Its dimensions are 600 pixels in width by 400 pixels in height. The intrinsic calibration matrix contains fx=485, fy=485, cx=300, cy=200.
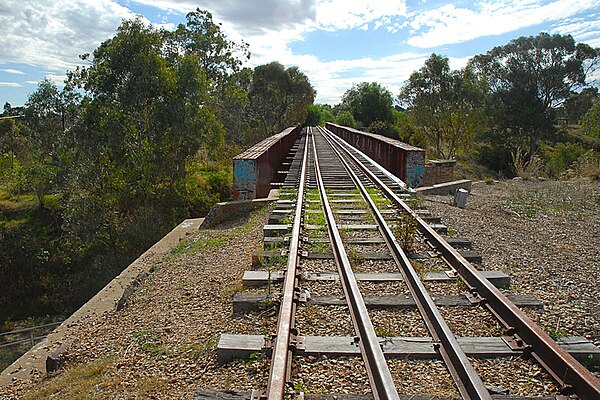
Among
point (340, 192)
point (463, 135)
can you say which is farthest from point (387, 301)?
point (463, 135)

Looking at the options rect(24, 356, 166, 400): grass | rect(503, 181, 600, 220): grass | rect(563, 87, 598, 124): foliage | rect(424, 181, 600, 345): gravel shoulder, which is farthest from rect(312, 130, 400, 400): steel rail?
rect(563, 87, 598, 124): foliage

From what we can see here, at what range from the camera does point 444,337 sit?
3.44m

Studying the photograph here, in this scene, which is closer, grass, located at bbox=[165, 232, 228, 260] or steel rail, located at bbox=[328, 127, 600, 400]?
steel rail, located at bbox=[328, 127, 600, 400]

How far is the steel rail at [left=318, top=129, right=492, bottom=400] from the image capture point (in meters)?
2.85

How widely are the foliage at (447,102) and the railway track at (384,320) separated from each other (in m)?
28.0

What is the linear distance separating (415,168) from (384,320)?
8090 mm

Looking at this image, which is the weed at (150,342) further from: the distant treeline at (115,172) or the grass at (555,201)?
the distant treeline at (115,172)

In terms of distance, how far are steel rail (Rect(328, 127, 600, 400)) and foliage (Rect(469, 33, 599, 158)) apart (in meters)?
38.6

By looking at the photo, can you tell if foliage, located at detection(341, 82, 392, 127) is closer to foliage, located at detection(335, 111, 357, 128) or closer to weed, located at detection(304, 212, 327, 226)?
foliage, located at detection(335, 111, 357, 128)

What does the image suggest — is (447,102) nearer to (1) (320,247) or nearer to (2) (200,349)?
(1) (320,247)

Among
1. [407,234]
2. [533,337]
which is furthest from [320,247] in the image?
[533,337]

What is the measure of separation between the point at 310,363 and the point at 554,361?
61.8 inches

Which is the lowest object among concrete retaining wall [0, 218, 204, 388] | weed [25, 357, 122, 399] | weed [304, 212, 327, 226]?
concrete retaining wall [0, 218, 204, 388]

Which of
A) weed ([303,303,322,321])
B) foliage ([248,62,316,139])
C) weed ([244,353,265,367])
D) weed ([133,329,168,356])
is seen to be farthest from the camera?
foliage ([248,62,316,139])
